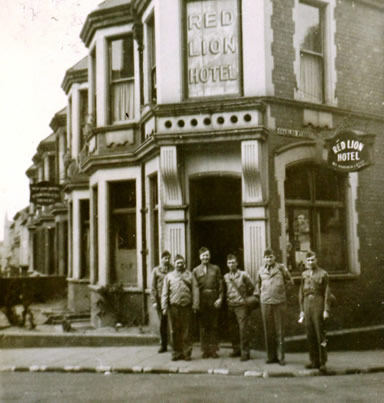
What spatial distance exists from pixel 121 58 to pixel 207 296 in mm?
7000

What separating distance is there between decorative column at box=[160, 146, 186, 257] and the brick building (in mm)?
21

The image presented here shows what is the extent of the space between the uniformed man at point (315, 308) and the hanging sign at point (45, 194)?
10236 millimetres

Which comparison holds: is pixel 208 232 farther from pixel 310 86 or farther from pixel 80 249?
pixel 80 249

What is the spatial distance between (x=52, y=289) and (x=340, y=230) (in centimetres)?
1347

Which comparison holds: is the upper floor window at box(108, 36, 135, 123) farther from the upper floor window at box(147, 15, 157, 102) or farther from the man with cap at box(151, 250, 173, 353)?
the man with cap at box(151, 250, 173, 353)

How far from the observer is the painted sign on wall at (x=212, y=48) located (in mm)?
12195

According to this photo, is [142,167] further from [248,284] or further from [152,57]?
[248,284]

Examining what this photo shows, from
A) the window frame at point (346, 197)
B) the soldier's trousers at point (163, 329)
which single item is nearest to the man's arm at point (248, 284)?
the window frame at point (346, 197)

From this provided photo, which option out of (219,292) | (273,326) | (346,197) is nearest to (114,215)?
(219,292)

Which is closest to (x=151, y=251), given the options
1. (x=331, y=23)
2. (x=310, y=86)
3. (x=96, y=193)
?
(x=96, y=193)

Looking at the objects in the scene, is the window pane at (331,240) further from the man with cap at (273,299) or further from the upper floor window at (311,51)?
the man with cap at (273,299)

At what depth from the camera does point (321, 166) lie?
13.1m

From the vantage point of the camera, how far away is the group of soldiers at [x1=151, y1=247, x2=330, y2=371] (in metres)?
10.3

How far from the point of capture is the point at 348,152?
11.9 metres
